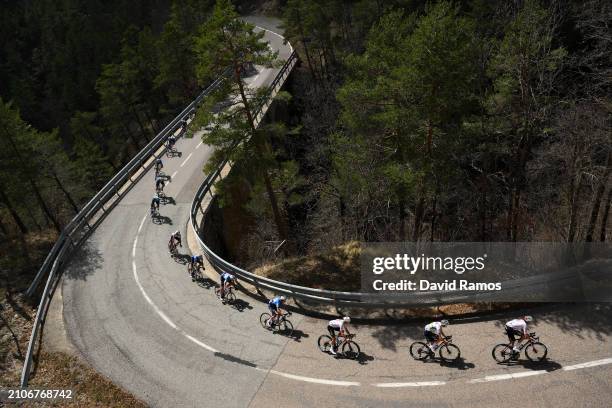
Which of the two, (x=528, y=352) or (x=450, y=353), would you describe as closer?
(x=528, y=352)

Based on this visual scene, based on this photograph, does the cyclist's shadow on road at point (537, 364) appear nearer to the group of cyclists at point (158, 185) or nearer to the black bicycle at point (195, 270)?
the black bicycle at point (195, 270)

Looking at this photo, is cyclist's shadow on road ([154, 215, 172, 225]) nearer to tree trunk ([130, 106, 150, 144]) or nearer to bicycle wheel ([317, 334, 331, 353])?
bicycle wheel ([317, 334, 331, 353])

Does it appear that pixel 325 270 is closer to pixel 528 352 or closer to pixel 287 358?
pixel 287 358

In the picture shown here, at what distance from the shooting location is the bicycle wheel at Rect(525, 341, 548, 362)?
12328 millimetres

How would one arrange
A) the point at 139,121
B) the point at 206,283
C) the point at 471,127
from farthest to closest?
the point at 139,121
the point at 206,283
the point at 471,127

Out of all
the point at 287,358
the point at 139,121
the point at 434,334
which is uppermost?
the point at 434,334

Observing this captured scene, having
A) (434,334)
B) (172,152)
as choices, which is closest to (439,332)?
(434,334)

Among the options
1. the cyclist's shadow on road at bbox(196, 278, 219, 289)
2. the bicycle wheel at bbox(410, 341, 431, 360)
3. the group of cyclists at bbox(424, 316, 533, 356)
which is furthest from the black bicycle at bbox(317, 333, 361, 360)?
the cyclist's shadow on road at bbox(196, 278, 219, 289)

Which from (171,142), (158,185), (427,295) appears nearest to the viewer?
(427,295)

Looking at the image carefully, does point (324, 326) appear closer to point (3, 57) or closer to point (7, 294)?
point (7, 294)

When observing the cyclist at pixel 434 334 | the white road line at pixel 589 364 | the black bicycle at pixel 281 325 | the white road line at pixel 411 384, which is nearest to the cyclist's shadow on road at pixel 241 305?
the black bicycle at pixel 281 325

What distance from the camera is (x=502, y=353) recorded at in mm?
12469

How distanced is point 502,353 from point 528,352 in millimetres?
832

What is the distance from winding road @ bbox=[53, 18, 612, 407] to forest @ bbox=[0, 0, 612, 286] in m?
4.80
